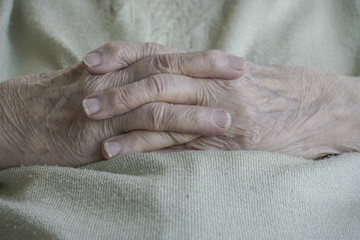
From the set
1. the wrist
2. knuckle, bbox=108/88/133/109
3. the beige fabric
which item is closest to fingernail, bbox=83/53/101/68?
knuckle, bbox=108/88/133/109

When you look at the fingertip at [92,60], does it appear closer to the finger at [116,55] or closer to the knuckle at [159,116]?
the finger at [116,55]

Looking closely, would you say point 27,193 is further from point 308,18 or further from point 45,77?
point 308,18

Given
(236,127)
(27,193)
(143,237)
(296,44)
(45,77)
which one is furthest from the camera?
(296,44)

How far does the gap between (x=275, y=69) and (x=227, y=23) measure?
1.01 ft

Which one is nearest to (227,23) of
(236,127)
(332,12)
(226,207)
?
(332,12)

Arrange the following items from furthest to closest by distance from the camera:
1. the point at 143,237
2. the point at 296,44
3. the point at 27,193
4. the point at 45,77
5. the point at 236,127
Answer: the point at 296,44 < the point at 45,77 < the point at 236,127 < the point at 27,193 < the point at 143,237

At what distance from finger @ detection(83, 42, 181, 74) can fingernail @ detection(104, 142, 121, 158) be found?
7.4 inches

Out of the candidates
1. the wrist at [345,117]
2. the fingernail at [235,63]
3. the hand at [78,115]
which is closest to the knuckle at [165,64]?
the hand at [78,115]

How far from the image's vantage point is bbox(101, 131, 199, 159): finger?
0.87m

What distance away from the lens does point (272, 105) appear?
0.97 meters

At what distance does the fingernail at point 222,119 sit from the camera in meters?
0.88

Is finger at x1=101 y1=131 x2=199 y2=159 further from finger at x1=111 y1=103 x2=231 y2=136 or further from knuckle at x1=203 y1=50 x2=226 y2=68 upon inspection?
knuckle at x1=203 y1=50 x2=226 y2=68

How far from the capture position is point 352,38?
1.27m

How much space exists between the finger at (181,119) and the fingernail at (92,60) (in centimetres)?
16
